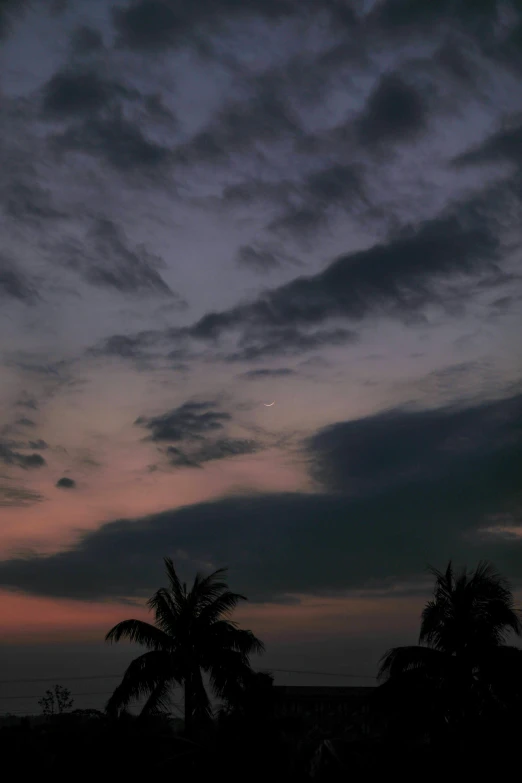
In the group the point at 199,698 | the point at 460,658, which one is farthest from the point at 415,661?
the point at 199,698

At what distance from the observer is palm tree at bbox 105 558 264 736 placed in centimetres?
3033

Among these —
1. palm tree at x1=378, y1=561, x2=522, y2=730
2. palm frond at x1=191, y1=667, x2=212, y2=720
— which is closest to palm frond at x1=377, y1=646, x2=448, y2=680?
palm tree at x1=378, y1=561, x2=522, y2=730

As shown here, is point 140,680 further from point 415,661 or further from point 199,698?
point 415,661

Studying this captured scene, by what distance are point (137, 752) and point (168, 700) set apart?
450 cm

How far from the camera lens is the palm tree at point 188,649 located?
99.5 feet

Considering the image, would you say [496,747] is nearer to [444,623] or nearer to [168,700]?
[444,623]

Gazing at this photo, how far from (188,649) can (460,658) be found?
34.4ft

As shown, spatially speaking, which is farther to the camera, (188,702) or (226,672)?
(226,672)

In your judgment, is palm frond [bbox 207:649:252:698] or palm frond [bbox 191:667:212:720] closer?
palm frond [bbox 191:667:212:720]

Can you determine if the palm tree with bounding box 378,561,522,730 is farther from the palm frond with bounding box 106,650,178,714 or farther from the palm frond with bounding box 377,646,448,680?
the palm frond with bounding box 106,650,178,714

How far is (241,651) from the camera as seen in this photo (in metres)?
31.7

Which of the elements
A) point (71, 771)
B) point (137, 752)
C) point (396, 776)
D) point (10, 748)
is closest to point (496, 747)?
point (396, 776)

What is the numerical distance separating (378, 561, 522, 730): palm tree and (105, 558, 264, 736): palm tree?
6.01 metres

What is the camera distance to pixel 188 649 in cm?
3139
